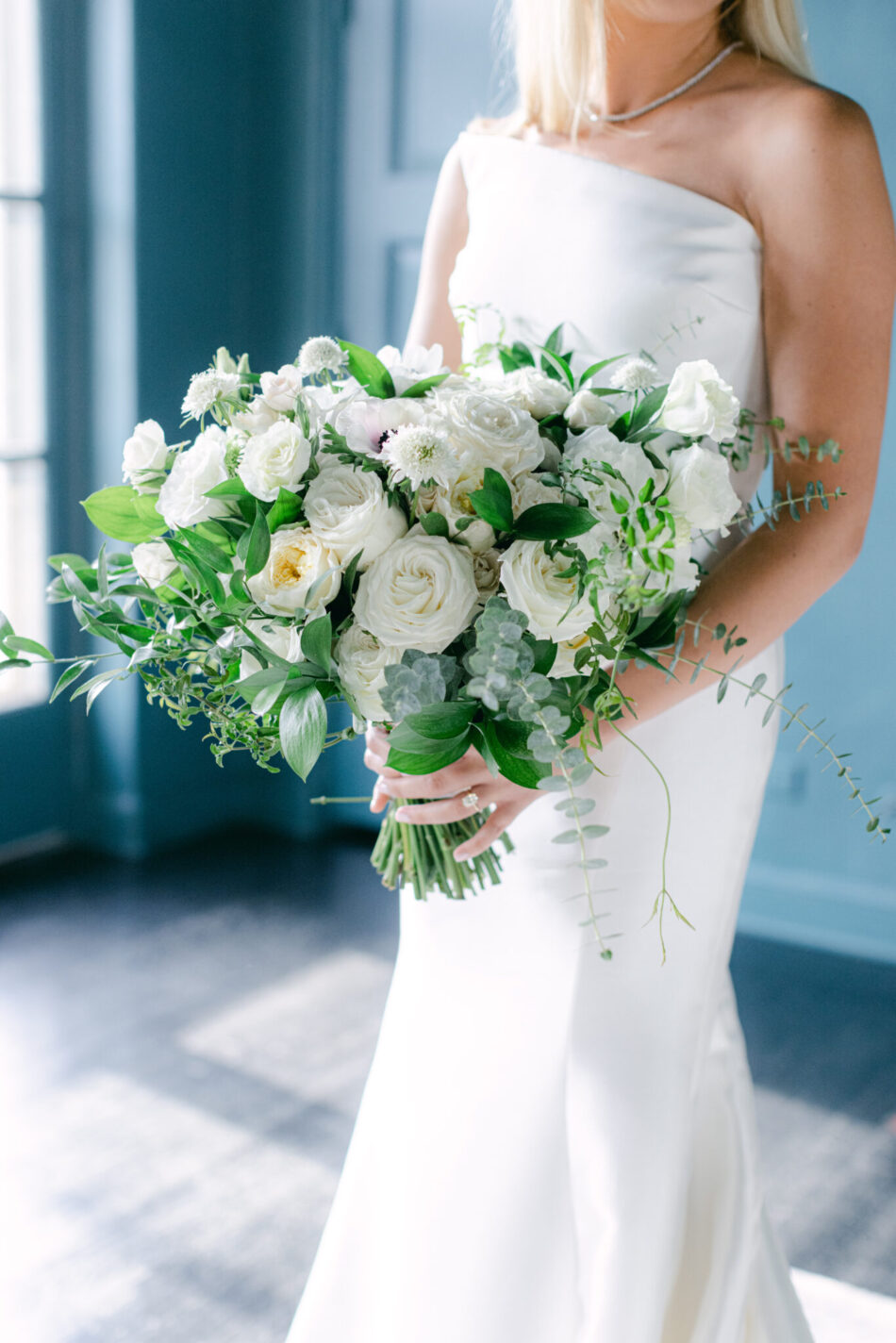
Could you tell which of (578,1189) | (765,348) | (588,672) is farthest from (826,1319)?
(765,348)

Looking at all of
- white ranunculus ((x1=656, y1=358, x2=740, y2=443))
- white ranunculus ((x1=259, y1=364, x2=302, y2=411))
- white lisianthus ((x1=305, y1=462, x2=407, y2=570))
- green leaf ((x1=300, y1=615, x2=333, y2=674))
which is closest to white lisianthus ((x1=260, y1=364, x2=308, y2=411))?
white ranunculus ((x1=259, y1=364, x2=302, y2=411))

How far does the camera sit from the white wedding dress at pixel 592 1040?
157cm

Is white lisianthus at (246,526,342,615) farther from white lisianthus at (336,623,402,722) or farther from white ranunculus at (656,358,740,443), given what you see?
white ranunculus at (656,358,740,443)

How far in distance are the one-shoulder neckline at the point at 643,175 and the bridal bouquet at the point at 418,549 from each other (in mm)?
419

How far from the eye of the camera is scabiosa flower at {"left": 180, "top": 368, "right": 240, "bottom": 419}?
121 centimetres

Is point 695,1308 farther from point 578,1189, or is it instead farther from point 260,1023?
point 260,1023

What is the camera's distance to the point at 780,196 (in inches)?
58.4

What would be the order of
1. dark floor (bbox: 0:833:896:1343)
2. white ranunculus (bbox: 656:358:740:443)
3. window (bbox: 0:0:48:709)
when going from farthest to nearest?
window (bbox: 0:0:48:709)
dark floor (bbox: 0:833:896:1343)
white ranunculus (bbox: 656:358:740:443)

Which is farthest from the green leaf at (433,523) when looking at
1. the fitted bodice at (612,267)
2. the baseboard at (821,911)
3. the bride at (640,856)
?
the baseboard at (821,911)

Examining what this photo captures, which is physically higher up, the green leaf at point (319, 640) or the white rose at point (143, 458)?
the white rose at point (143, 458)

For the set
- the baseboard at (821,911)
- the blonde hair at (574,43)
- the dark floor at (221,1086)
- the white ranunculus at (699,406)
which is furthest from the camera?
the baseboard at (821,911)

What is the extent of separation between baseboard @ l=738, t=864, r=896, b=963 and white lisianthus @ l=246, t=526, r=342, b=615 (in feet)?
8.97

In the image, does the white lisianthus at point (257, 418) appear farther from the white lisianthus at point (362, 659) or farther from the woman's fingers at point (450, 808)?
the woman's fingers at point (450, 808)

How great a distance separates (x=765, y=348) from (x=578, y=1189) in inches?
40.2
